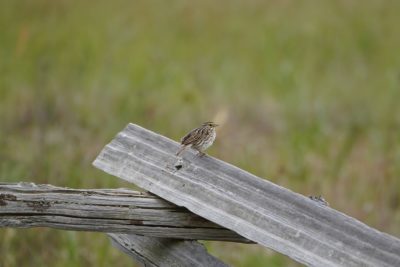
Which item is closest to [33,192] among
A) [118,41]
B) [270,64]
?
[118,41]

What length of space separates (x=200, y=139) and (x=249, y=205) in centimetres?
Answer: 54

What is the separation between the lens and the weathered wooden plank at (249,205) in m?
2.61

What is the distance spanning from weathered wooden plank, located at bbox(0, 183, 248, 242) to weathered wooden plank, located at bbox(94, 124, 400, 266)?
0.10 meters

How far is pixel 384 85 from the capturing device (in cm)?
856

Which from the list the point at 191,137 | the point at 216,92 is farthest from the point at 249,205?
the point at 216,92

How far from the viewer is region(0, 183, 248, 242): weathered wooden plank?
10.1ft

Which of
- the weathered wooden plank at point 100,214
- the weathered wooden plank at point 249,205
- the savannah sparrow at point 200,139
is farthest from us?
the savannah sparrow at point 200,139

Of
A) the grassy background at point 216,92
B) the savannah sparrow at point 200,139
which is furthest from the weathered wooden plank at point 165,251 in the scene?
the grassy background at point 216,92

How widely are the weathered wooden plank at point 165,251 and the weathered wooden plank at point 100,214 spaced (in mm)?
74

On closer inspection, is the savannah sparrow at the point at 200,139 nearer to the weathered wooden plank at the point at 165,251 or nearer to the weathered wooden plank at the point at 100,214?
the weathered wooden plank at the point at 100,214

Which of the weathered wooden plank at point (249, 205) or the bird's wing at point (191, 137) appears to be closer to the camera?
the weathered wooden plank at point (249, 205)

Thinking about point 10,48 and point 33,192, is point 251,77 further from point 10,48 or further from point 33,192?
point 33,192

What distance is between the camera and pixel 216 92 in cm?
835

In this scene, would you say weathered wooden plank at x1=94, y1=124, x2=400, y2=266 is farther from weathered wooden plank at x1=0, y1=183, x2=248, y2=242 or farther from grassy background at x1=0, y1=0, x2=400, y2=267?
grassy background at x1=0, y1=0, x2=400, y2=267
